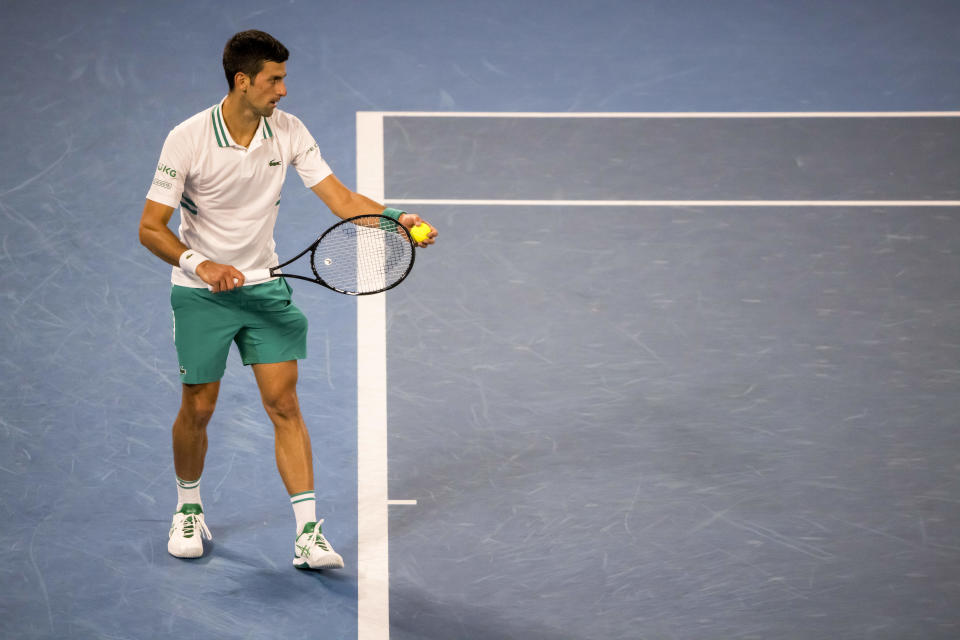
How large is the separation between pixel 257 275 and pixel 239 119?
2.01ft

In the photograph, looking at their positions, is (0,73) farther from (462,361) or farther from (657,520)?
(657,520)

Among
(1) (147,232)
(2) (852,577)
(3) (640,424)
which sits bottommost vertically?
(2) (852,577)

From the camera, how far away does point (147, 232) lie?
14.7ft

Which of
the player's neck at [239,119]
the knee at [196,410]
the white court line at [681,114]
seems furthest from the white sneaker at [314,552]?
the white court line at [681,114]

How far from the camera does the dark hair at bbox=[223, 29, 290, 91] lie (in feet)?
14.5

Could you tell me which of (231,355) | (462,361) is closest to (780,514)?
(462,361)

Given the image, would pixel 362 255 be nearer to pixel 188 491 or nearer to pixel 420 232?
pixel 420 232

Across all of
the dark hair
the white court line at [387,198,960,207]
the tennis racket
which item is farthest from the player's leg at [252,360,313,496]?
the white court line at [387,198,960,207]

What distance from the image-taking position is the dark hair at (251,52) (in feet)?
14.5

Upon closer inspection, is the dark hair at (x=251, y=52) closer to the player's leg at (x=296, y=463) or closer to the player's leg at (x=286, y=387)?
the player's leg at (x=286, y=387)

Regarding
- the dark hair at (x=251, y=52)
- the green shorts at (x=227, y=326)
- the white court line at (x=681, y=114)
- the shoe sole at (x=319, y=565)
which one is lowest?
the shoe sole at (x=319, y=565)

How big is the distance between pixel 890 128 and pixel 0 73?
221 inches

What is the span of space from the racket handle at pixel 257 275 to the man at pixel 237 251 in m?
0.14

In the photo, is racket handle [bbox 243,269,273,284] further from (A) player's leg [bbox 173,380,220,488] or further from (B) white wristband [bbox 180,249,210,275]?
(A) player's leg [bbox 173,380,220,488]
